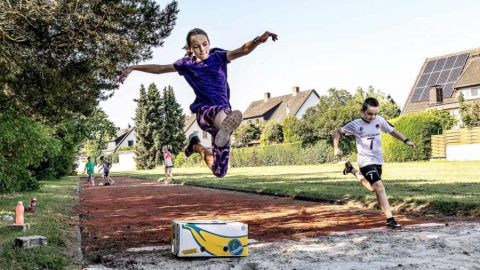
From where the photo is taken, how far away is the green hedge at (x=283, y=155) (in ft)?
141

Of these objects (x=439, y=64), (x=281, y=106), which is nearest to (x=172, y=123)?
(x=281, y=106)

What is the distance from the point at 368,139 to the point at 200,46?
13.3 ft

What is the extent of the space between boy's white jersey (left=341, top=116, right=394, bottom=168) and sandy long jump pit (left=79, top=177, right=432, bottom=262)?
116 centimetres

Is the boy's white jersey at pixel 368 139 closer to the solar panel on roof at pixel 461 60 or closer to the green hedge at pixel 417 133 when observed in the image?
the green hedge at pixel 417 133

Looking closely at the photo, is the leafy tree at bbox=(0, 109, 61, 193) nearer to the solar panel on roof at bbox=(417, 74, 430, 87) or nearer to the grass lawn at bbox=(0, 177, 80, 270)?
the grass lawn at bbox=(0, 177, 80, 270)

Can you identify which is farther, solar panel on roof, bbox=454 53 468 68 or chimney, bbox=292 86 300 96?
chimney, bbox=292 86 300 96

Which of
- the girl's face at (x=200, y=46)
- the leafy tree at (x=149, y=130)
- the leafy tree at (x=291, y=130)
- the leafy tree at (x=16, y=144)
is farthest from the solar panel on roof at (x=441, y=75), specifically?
the girl's face at (x=200, y=46)

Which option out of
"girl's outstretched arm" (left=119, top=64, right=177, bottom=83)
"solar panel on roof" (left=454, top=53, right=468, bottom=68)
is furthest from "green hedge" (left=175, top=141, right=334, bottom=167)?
"girl's outstretched arm" (left=119, top=64, right=177, bottom=83)

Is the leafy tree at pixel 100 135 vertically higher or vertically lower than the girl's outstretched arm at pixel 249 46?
higher

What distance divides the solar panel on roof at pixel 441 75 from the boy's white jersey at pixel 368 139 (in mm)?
44808

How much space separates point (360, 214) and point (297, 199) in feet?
13.3

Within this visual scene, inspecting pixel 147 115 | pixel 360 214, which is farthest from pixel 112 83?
pixel 147 115

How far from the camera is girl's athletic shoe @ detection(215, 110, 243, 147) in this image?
17.6ft

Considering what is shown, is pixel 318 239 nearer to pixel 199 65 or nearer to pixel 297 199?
pixel 199 65
